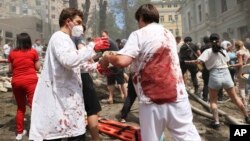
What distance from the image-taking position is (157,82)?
3191 millimetres

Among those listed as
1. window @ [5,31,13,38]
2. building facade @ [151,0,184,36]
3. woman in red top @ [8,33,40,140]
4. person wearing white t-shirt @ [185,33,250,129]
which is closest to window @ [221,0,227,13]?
window @ [5,31,13,38]

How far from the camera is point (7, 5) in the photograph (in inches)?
2566

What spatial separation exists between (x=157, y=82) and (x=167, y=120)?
34 cm

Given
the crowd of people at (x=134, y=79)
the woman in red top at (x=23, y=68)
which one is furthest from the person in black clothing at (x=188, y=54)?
the crowd of people at (x=134, y=79)

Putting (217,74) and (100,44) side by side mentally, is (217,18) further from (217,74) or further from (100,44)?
(100,44)

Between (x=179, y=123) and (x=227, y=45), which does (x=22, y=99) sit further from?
(x=227, y=45)

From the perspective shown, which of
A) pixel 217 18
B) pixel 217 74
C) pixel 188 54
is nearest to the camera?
pixel 217 74

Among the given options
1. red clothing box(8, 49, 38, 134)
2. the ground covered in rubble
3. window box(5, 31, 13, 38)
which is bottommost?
the ground covered in rubble

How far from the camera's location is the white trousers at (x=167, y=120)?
318 centimetres

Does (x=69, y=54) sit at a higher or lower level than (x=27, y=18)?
lower

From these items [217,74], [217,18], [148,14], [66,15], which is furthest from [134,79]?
[217,18]

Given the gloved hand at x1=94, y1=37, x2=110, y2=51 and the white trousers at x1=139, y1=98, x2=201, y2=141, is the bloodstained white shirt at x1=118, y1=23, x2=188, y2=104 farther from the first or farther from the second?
the gloved hand at x1=94, y1=37, x2=110, y2=51

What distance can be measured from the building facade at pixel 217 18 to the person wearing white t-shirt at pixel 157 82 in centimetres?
2456

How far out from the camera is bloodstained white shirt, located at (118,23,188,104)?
3.18 meters
